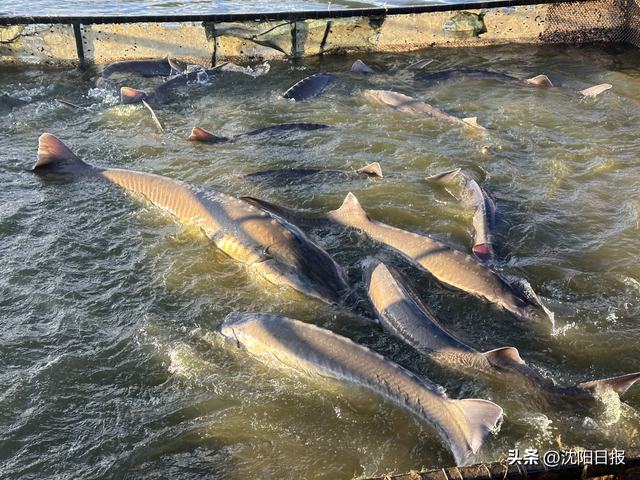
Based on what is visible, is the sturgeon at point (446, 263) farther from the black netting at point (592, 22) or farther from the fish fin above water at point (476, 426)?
the black netting at point (592, 22)

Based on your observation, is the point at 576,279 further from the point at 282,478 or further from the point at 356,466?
the point at 282,478

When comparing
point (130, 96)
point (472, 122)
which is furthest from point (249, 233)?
point (130, 96)

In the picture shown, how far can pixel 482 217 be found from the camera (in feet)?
15.0

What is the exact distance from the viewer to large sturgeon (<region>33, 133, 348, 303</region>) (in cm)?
382

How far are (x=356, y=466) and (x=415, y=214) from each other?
2.76 meters

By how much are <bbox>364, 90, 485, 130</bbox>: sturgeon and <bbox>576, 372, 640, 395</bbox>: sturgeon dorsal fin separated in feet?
13.4

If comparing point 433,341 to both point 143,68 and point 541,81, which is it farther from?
point 143,68

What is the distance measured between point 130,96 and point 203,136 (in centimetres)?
183

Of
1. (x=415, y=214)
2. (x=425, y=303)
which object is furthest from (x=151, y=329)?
(x=415, y=214)

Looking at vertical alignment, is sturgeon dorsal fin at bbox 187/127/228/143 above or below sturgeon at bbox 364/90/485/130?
below

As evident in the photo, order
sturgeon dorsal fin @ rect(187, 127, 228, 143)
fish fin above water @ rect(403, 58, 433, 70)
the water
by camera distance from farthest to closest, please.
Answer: fish fin above water @ rect(403, 58, 433, 70) → sturgeon dorsal fin @ rect(187, 127, 228, 143) → the water

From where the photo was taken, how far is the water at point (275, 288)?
9.14ft

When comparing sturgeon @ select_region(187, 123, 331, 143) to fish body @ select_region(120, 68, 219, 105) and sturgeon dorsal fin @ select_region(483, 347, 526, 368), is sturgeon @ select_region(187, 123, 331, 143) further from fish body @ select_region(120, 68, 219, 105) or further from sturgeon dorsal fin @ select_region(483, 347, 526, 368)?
sturgeon dorsal fin @ select_region(483, 347, 526, 368)

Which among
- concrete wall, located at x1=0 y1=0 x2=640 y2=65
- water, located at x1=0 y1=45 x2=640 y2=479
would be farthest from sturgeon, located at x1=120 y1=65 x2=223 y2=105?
concrete wall, located at x1=0 y1=0 x2=640 y2=65
